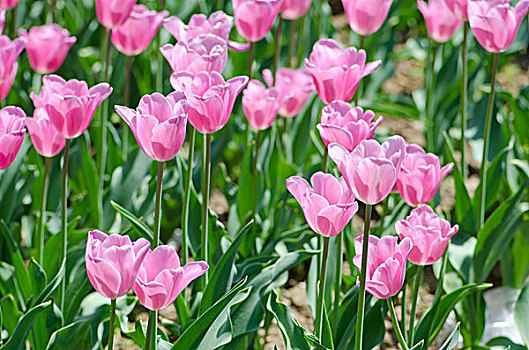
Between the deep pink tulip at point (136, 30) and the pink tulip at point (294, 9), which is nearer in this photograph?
the deep pink tulip at point (136, 30)

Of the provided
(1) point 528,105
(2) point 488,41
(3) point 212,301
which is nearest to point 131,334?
(3) point 212,301

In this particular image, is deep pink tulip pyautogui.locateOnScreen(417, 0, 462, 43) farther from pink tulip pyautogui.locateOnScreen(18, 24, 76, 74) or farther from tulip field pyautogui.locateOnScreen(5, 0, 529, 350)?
pink tulip pyautogui.locateOnScreen(18, 24, 76, 74)

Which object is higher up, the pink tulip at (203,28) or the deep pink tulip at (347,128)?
the pink tulip at (203,28)

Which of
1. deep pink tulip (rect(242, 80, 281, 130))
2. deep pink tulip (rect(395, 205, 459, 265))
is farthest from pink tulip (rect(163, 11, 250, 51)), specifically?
deep pink tulip (rect(395, 205, 459, 265))

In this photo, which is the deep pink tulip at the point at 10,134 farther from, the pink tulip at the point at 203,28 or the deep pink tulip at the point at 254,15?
the deep pink tulip at the point at 254,15

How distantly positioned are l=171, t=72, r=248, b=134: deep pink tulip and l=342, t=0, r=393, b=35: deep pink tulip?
0.54m

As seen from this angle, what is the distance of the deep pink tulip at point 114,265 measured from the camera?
4.02ft

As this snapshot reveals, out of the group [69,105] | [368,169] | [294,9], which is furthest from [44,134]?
[294,9]

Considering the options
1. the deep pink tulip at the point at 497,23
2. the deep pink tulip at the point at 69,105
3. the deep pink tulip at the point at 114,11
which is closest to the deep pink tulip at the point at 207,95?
the deep pink tulip at the point at 69,105

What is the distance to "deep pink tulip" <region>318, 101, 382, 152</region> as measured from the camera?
1.50m

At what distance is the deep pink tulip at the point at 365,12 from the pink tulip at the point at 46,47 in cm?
72

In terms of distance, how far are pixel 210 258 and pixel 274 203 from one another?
0.41 metres

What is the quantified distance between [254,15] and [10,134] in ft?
2.35

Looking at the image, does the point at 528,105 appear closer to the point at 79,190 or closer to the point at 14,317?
the point at 79,190
